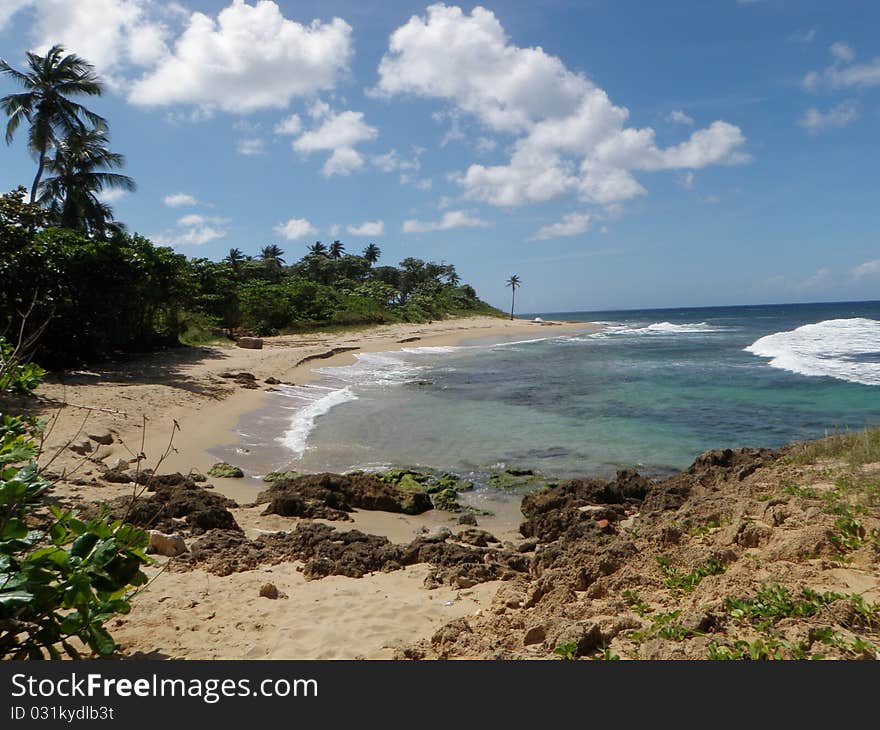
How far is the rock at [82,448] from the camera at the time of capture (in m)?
9.18

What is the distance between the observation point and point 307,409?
16484 mm

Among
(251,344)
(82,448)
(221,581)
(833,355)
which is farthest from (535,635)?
(833,355)

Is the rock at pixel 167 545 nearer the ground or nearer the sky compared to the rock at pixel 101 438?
nearer the ground

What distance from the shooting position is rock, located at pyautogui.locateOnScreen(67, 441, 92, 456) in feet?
30.1

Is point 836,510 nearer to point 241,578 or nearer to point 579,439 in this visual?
point 241,578

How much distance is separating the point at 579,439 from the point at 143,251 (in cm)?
1566

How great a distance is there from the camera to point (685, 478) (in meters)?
9.02

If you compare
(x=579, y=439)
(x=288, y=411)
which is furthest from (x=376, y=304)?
(x=579, y=439)

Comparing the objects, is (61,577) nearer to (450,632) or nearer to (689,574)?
(450,632)

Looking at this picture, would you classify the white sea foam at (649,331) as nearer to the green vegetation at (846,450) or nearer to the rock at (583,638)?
the green vegetation at (846,450)

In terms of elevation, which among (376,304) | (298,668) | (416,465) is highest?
(376,304)

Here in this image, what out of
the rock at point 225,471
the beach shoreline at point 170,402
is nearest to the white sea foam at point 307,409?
the beach shoreline at point 170,402

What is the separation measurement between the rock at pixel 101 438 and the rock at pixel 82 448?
0.32 metres

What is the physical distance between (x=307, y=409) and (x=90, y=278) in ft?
24.9
